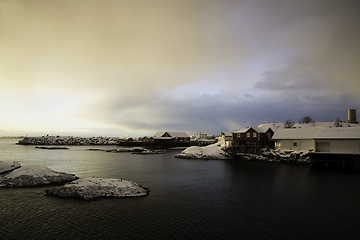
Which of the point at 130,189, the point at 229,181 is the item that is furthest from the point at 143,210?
the point at 229,181

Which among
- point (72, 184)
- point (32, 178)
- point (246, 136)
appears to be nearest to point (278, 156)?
point (246, 136)

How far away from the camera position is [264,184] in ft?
96.1

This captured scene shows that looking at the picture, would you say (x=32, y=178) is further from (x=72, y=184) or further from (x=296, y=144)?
(x=296, y=144)

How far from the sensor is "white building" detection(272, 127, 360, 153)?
4545 centimetres

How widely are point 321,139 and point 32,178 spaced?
5495cm

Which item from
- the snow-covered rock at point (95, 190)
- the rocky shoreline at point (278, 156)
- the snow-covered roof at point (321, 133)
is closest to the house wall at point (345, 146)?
the snow-covered roof at point (321, 133)

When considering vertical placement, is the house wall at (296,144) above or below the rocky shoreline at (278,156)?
above

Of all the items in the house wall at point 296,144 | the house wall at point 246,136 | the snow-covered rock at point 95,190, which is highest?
the house wall at point 246,136

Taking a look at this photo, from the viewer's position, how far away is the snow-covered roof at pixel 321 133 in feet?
153

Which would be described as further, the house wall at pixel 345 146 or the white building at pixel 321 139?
the white building at pixel 321 139

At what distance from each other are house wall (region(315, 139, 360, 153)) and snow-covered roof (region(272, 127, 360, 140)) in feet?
3.00

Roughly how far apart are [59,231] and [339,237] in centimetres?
1873

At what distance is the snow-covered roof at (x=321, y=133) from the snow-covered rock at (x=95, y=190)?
4437 centimetres

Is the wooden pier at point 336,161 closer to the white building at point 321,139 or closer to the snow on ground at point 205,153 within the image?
the white building at point 321,139
